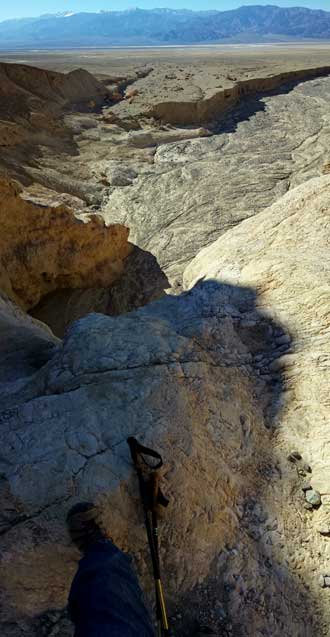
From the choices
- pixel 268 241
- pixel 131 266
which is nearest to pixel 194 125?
pixel 131 266

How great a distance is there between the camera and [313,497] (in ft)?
7.77

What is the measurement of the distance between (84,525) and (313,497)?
121 cm

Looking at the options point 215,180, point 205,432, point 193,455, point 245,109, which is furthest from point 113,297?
point 245,109

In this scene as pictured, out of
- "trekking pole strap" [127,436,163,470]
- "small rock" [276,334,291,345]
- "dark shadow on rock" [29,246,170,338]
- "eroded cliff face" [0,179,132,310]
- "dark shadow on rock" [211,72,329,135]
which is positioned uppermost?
"dark shadow on rock" [211,72,329,135]

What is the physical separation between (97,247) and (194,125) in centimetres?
1229

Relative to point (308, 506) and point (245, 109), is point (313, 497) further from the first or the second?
point (245, 109)

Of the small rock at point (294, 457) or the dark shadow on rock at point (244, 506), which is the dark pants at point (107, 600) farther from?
the small rock at point (294, 457)

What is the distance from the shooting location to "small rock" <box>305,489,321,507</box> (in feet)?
7.73

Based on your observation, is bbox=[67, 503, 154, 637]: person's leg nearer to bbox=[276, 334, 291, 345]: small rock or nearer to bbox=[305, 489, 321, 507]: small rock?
bbox=[305, 489, 321, 507]: small rock

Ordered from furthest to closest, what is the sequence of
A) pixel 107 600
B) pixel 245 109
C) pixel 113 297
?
pixel 245 109 < pixel 113 297 < pixel 107 600

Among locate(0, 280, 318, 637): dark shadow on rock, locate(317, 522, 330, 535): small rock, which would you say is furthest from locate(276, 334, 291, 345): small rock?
locate(317, 522, 330, 535): small rock

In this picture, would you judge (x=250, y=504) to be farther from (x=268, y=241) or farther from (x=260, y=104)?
(x=260, y=104)

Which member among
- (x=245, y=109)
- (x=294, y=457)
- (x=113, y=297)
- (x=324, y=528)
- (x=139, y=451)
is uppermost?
(x=245, y=109)

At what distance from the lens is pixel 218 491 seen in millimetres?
2285
